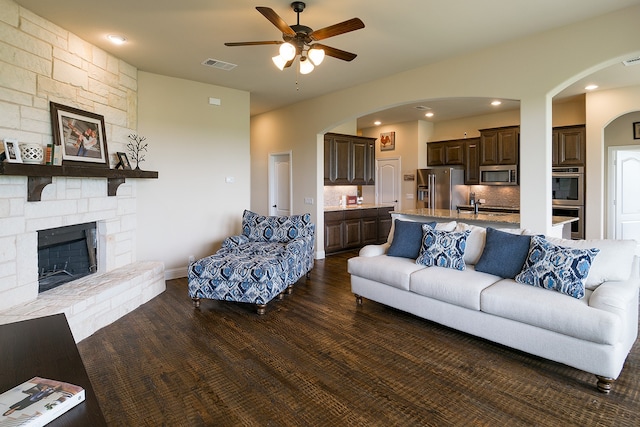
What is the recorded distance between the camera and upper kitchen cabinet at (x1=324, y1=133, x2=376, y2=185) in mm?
7078

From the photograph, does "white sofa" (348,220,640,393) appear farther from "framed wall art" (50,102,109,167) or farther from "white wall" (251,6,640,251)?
"framed wall art" (50,102,109,167)

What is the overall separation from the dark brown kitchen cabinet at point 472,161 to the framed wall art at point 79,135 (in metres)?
6.88

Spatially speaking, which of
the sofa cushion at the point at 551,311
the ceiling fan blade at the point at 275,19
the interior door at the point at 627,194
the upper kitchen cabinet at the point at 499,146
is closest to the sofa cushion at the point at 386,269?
the sofa cushion at the point at 551,311

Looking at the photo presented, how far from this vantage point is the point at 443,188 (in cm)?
806

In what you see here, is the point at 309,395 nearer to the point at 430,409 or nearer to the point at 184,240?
the point at 430,409

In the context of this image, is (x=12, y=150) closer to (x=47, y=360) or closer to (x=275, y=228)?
(x=47, y=360)

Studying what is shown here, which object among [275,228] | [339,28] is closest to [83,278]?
[275,228]

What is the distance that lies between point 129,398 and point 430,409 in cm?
195

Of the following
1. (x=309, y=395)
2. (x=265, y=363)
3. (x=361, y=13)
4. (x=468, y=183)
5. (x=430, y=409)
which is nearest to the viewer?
(x=430, y=409)

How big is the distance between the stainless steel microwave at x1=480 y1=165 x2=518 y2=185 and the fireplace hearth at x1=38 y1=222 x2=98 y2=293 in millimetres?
7098

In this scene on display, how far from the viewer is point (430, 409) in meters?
2.25

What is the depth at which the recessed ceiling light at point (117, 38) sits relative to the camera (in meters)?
3.89

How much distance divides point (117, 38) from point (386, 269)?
385 cm

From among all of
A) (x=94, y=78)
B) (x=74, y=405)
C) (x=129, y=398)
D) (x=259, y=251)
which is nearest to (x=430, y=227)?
(x=259, y=251)
